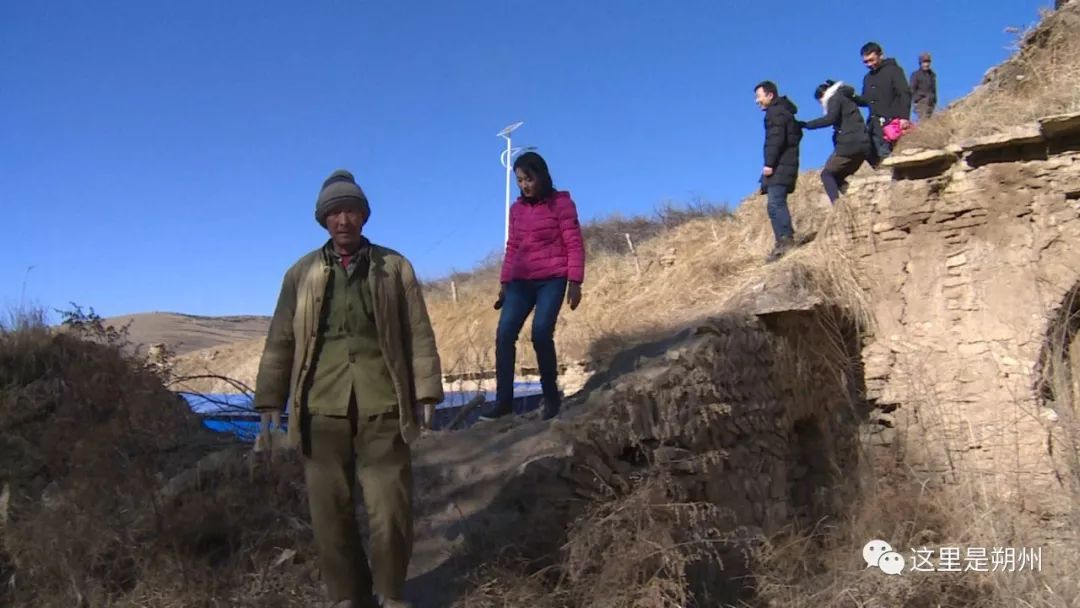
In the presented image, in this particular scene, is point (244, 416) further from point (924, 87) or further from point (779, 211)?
point (924, 87)

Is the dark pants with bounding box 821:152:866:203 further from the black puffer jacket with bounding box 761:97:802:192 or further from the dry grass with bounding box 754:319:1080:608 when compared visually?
the dry grass with bounding box 754:319:1080:608

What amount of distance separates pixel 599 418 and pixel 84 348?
3.45m

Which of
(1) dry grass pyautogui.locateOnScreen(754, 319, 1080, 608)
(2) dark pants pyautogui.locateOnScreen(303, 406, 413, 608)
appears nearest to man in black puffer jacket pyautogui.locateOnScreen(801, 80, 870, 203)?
(1) dry grass pyautogui.locateOnScreen(754, 319, 1080, 608)

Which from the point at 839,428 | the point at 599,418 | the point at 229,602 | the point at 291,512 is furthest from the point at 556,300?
the point at 839,428

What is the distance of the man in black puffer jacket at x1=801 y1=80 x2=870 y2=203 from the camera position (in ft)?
25.6

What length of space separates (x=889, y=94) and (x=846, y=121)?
77 centimetres

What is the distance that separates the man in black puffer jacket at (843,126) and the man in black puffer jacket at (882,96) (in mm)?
314

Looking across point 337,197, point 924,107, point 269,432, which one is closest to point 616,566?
point 269,432

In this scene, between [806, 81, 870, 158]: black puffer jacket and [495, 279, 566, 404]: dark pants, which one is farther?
[806, 81, 870, 158]: black puffer jacket

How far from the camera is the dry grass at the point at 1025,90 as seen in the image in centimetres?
679

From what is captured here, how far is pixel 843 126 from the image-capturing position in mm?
7871

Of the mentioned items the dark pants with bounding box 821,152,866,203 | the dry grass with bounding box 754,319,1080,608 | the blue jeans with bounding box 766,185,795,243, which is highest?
the dark pants with bounding box 821,152,866,203

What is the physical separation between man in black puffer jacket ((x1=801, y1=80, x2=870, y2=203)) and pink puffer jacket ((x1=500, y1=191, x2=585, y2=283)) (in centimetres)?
379

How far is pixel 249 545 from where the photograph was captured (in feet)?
12.5
